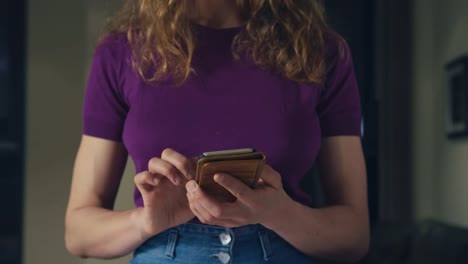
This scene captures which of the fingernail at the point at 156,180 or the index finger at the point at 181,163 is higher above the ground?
the index finger at the point at 181,163

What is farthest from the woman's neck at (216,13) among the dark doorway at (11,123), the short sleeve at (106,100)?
the dark doorway at (11,123)

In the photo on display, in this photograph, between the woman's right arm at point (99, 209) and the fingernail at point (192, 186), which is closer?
the fingernail at point (192, 186)

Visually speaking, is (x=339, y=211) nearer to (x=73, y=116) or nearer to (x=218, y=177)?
(x=218, y=177)

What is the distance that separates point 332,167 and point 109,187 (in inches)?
12.1

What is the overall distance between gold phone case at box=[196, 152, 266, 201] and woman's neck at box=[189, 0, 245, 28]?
0.32 metres

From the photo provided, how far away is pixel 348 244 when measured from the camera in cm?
82

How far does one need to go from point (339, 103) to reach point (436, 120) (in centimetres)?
109

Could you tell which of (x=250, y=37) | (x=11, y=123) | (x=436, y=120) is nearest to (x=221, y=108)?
(x=250, y=37)

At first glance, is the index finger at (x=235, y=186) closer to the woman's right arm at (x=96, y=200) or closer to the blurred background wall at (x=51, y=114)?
the woman's right arm at (x=96, y=200)

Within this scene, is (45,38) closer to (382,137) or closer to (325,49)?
(382,137)

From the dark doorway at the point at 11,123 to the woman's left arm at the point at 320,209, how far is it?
1.86m

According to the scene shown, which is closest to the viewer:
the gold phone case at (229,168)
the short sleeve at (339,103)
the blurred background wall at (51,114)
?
the gold phone case at (229,168)

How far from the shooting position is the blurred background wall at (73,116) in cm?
176

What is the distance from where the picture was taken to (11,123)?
8.11 feet
